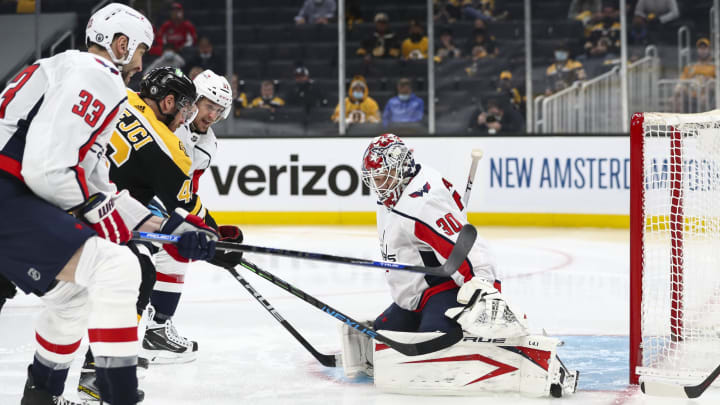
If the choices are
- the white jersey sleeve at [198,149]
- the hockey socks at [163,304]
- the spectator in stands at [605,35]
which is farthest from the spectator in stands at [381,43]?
the hockey socks at [163,304]

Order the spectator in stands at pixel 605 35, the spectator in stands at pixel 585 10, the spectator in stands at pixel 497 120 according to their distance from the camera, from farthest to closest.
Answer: the spectator in stands at pixel 585 10, the spectator in stands at pixel 497 120, the spectator in stands at pixel 605 35

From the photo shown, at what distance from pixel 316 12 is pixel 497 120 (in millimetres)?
2032

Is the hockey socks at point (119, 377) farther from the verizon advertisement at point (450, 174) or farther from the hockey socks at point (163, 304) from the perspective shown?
the verizon advertisement at point (450, 174)

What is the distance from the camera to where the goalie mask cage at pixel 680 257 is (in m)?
2.89

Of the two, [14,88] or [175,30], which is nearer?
[14,88]

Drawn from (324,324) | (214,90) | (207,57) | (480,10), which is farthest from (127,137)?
(480,10)

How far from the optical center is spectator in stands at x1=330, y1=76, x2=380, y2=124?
8.32 meters

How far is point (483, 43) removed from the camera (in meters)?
8.41

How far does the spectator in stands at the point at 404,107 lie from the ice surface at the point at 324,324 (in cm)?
167

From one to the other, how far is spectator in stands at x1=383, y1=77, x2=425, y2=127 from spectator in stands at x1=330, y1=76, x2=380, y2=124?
4.8 inches

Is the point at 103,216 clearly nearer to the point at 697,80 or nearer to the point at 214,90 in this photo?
the point at 214,90

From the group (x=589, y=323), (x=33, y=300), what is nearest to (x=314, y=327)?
(x=589, y=323)

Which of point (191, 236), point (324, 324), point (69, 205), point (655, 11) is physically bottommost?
point (324, 324)

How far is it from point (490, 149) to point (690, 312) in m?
4.99
